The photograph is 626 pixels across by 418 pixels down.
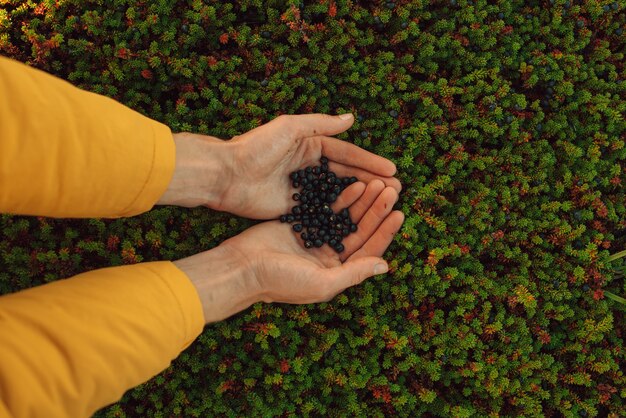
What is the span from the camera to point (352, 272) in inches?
112

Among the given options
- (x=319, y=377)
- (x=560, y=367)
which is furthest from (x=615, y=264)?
(x=319, y=377)

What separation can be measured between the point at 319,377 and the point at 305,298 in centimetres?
52

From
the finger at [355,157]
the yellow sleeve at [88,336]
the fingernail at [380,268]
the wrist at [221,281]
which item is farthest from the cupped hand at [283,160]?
the yellow sleeve at [88,336]

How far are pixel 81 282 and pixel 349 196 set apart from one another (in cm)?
158

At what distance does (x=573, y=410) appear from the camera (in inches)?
121

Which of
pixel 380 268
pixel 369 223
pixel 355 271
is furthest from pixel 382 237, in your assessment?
pixel 355 271

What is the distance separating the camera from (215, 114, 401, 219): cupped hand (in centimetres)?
291

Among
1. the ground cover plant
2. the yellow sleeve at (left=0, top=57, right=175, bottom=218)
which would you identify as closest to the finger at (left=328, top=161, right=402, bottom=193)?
the ground cover plant

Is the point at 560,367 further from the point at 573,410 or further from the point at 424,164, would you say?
the point at 424,164

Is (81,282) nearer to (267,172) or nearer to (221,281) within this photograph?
(221,281)

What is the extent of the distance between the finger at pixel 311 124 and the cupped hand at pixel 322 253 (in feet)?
1.24

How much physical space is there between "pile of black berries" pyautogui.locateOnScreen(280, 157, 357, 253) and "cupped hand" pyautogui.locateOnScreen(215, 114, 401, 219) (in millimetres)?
75

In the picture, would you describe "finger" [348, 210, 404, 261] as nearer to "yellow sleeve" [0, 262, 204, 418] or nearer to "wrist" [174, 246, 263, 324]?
"wrist" [174, 246, 263, 324]

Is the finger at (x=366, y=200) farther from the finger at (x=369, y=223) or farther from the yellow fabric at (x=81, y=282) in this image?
the yellow fabric at (x=81, y=282)
